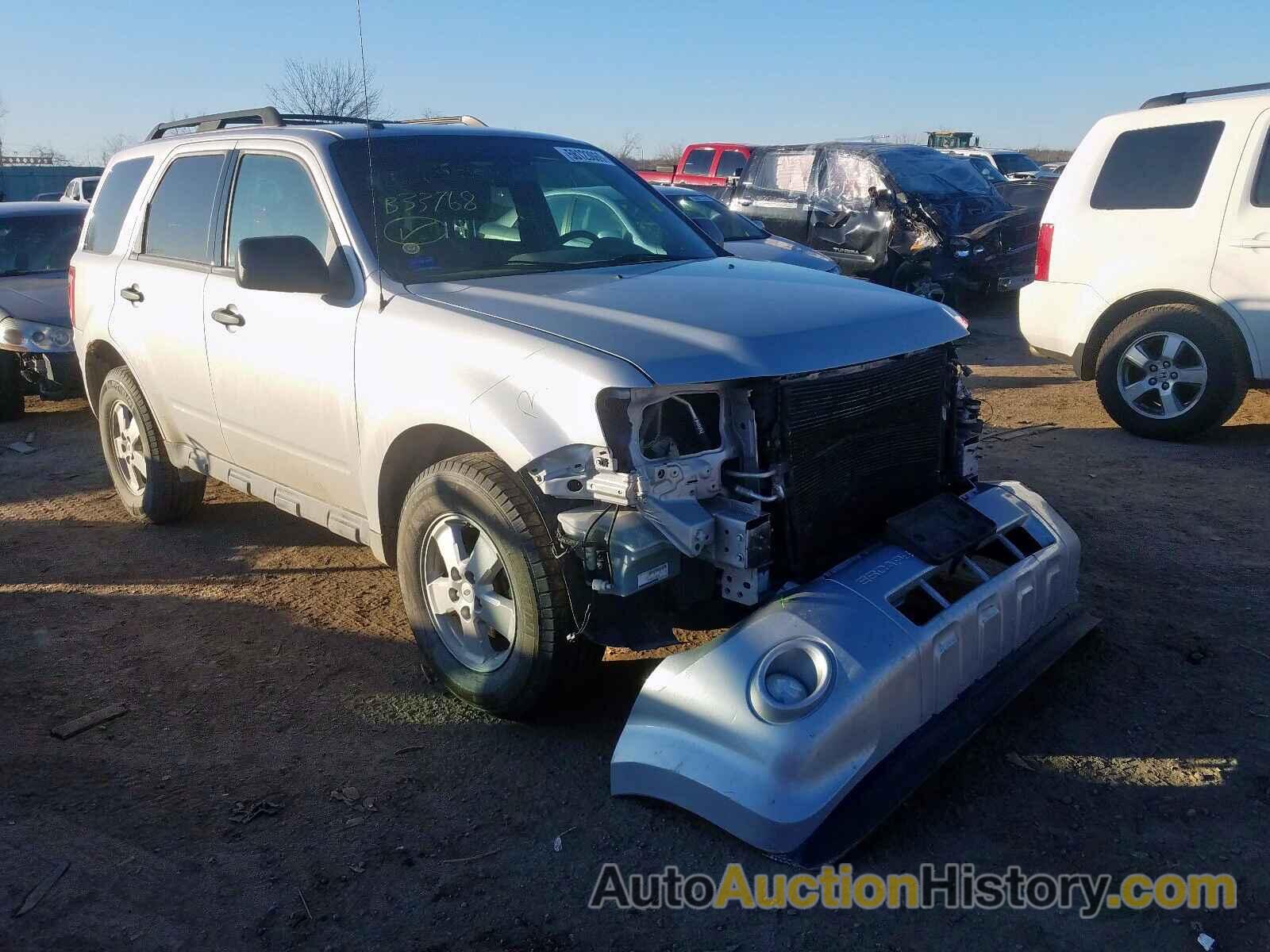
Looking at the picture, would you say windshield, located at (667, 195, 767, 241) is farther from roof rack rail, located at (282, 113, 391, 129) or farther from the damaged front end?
the damaged front end

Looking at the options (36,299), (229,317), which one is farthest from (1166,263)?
(36,299)

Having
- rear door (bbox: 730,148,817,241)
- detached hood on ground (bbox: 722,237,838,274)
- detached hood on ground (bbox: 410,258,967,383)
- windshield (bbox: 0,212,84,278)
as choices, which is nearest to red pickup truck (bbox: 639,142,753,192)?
rear door (bbox: 730,148,817,241)

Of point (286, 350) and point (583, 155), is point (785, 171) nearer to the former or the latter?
point (583, 155)

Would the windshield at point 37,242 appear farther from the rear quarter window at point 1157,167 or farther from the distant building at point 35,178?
the distant building at point 35,178

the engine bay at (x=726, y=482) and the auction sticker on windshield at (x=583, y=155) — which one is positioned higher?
the auction sticker on windshield at (x=583, y=155)

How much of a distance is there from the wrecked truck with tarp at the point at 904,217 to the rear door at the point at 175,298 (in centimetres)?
810

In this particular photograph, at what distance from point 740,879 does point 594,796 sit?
588 millimetres

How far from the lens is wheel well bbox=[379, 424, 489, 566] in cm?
353

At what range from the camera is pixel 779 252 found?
9.12 m

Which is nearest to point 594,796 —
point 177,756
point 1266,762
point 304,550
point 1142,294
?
point 177,756

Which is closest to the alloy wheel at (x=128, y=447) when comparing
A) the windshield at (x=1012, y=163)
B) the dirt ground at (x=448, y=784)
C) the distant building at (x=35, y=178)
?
the dirt ground at (x=448, y=784)

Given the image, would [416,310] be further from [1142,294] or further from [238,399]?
[1142,294]

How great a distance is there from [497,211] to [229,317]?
4.10ft

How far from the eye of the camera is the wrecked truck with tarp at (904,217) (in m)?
12.0
